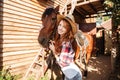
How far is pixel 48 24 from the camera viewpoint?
298cm

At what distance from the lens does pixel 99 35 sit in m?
18.1

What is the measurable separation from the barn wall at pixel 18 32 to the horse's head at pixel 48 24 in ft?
11.6

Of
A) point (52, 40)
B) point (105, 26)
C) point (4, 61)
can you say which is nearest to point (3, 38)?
point (4, 61)

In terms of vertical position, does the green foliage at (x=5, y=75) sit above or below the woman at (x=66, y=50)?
below

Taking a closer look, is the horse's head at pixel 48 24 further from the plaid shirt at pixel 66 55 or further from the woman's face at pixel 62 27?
the plaid shirt at pixel 66 55

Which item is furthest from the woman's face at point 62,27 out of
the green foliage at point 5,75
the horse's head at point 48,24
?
the green foliage at point 5,75

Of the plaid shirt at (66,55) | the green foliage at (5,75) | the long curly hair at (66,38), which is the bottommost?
the green foliage at (5,75)

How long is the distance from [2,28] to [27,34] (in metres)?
1.56

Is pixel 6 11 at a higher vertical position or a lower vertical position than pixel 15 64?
higher

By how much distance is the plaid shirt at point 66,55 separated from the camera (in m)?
3.06

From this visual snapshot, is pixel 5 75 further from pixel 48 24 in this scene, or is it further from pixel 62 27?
pixel 62 27

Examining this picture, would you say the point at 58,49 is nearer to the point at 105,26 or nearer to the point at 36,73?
the point at 36,73

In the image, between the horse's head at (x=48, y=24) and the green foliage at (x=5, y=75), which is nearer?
the horse's head at (x=48, y=24)

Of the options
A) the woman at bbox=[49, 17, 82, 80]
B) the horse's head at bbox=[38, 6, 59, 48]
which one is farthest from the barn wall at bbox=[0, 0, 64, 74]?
the woman at bbox=[49, 17, 82, 80]
